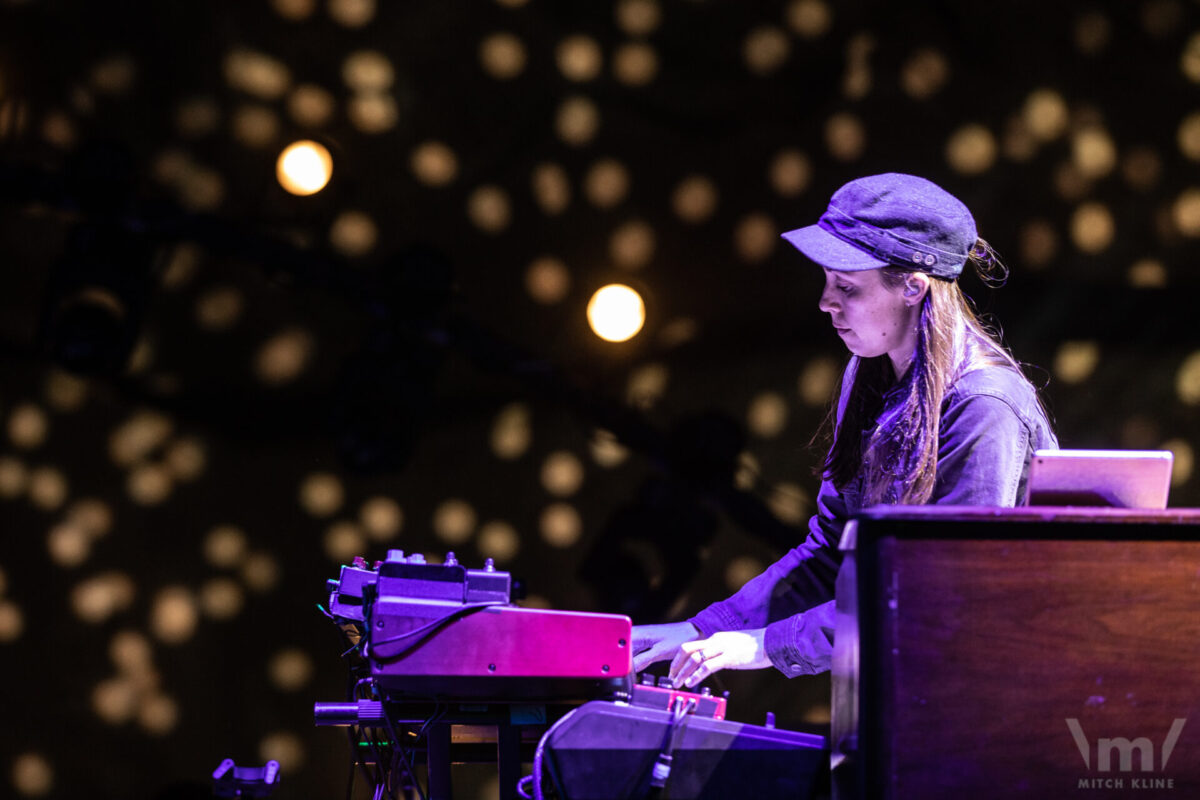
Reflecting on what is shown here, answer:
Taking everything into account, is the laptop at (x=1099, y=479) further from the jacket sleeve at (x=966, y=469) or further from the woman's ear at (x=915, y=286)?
the woman's ear at (x=915, y=286)

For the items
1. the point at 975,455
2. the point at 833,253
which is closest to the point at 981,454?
the point at 975,455

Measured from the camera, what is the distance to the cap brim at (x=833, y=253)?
163cm

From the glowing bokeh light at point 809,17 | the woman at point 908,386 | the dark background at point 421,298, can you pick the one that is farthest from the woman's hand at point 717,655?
the glowing bokeh light at point 809,17

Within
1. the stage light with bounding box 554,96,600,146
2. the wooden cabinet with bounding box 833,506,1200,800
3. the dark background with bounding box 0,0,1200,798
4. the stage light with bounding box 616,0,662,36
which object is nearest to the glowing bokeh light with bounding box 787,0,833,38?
the dark background with bounding box 0,0,1200,798

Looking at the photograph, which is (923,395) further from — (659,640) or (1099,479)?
(659,640)

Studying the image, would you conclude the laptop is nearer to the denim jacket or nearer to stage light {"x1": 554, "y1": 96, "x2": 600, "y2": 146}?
the denim jacket

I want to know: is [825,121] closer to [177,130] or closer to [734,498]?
[734,498]

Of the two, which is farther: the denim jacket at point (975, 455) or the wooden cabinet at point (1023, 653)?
the denim jacket at point (975, 455)

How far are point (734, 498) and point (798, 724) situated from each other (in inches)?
25.9

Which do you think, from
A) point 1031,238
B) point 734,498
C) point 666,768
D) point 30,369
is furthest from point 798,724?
point 30,369

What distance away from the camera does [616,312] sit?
2732 millimetres

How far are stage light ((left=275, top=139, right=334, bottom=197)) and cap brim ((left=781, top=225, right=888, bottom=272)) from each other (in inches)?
56.4

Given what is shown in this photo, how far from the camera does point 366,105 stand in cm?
265

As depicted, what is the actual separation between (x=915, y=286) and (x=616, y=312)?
1.17 metres
